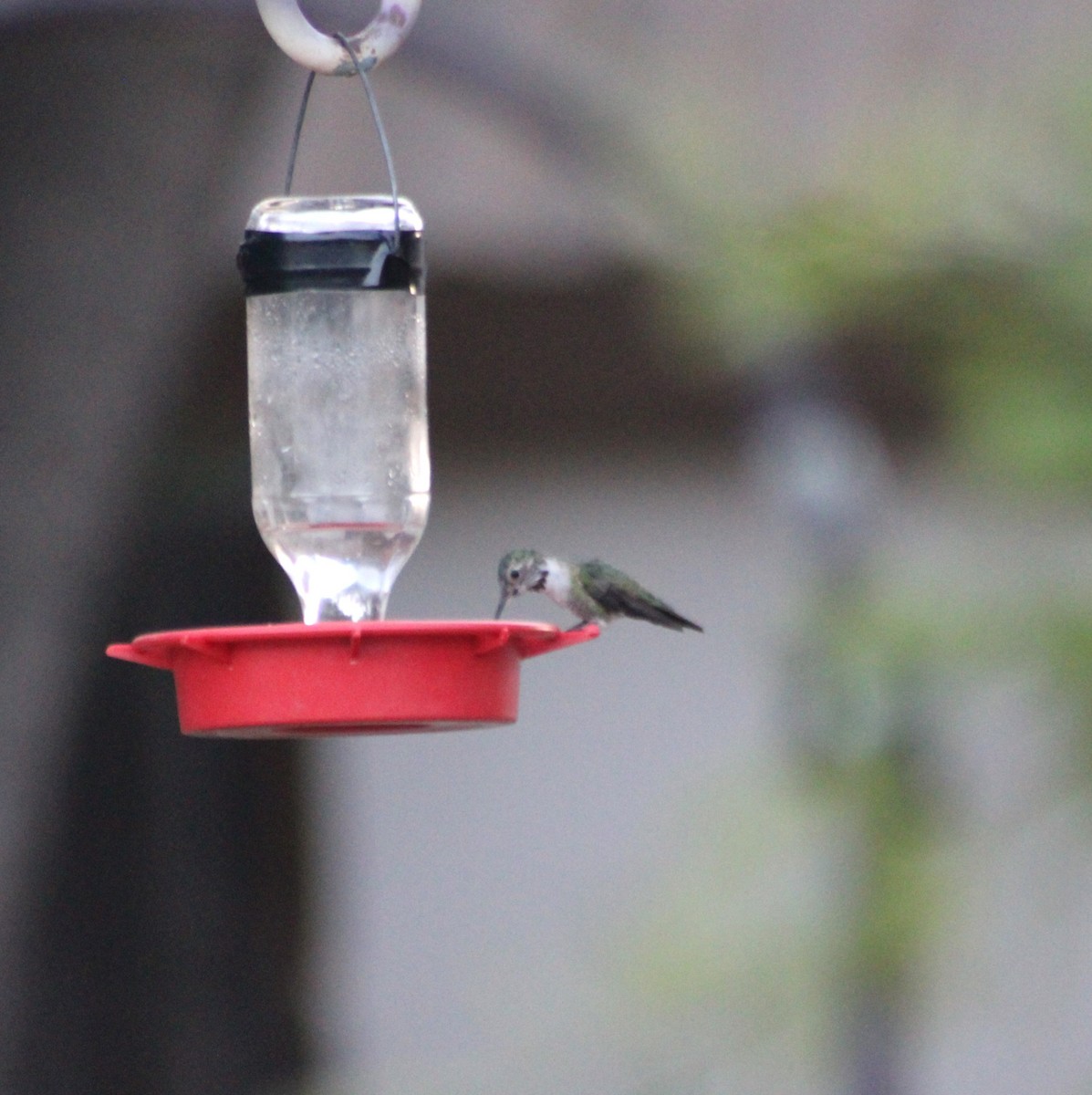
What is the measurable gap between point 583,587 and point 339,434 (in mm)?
1415

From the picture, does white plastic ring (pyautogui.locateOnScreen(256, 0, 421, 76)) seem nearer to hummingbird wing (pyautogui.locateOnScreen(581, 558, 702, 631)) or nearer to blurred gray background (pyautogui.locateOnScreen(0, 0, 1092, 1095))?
blurred gray background (pyautogui.locateOnScreen(0, 0, 1092, 1095))

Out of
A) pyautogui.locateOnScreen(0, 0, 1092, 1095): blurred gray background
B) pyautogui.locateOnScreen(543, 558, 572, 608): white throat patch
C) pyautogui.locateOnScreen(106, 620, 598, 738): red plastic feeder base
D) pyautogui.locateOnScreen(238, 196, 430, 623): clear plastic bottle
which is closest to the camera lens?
pyautogui.locateOnScreen(0, 0, 1092, 1095): blurred gray background

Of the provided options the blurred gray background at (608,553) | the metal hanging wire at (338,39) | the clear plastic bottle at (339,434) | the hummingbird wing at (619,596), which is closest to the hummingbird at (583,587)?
the hummingbird wing at (619,596)

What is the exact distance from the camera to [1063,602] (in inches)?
73.5

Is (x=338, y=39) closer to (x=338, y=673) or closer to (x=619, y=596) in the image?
(x=338, y=673)

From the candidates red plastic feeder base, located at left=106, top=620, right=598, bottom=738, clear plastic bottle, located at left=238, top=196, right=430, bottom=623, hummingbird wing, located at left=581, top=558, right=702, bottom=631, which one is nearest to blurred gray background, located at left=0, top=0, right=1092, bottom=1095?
red plastic feeder base, located at left=106, top=620, right=598, bottom=738

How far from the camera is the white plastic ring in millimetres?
2271

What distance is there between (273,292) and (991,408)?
109 cm

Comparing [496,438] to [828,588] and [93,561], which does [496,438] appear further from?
[828,588]

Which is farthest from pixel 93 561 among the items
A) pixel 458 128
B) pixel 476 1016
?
pixel 476 1016

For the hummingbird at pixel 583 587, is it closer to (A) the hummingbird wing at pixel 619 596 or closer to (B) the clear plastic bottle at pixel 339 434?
(A) the hummingbird wing at pixel 619 596

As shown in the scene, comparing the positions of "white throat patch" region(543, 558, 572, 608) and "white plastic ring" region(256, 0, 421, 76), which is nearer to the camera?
"white plastic ring" region(256, 0, 421, 76)

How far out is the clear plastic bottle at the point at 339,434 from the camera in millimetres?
2947

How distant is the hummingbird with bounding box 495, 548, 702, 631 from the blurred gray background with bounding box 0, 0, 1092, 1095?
554mm
